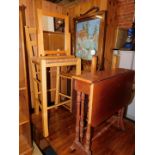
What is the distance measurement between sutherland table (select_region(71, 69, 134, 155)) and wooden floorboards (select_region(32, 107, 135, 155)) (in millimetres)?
186

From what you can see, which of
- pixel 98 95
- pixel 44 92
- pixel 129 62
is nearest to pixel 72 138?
pixel 44 92

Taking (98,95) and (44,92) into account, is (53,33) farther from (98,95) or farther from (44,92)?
(98,95)

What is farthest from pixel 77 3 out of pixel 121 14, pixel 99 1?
pixel 121 14

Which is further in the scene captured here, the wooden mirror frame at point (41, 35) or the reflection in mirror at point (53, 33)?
the reflection in mirror at point (53, 33)

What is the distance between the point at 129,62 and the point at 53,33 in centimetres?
150

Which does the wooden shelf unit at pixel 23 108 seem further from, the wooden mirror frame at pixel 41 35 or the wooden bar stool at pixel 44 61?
the wooden mirror frame at pixel 41 35

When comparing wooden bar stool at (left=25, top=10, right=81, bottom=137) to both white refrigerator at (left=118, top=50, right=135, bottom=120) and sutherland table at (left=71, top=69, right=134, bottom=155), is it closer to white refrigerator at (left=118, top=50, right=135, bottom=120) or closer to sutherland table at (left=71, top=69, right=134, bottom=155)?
sutherland table at (left=71, top=69, right=134, bottom=155)

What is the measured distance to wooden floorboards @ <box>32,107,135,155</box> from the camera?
1.60 m

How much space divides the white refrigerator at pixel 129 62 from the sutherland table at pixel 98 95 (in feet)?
1.08

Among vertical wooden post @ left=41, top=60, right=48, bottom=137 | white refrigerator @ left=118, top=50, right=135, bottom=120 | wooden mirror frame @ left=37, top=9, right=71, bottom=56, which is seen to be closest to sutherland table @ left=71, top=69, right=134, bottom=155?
white refrigerator @ left=118, top=50, right=135, bottom=120

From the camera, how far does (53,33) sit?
2.49 m

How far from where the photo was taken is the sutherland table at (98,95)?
1236mm

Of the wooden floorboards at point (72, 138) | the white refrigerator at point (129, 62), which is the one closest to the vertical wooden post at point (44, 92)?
the wooden floorboards at point (72, 138)
